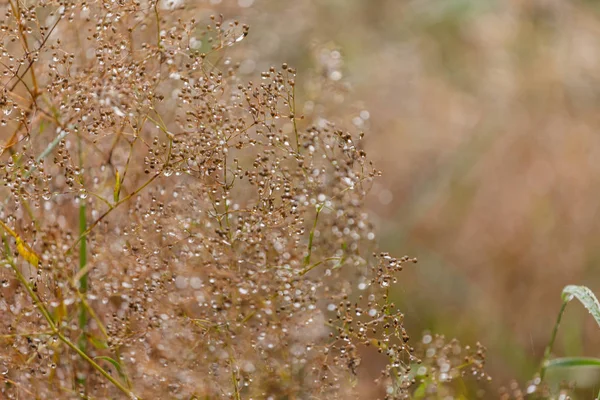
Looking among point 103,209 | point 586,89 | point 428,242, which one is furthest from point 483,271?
point 103,209

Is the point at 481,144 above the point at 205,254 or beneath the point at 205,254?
above

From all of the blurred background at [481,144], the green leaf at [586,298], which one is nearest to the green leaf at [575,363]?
the green leaf at [586,298]

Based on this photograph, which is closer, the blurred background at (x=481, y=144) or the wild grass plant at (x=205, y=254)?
the wild grass plant at (x=205, y=254)

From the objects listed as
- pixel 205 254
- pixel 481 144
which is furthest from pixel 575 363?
pixel 481 144

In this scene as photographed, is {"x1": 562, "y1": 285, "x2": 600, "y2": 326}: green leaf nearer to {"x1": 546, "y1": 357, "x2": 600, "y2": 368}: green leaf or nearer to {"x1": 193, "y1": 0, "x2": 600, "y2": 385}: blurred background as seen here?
{"x1": 546, "y1": 357, "x2": 600, "y2": 368}: green leaf

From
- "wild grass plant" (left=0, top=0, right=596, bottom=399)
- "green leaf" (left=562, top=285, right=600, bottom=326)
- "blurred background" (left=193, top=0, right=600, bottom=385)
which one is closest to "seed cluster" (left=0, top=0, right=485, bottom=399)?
"wild grass plant" (left=0, top=0, right=596, bottom=399)

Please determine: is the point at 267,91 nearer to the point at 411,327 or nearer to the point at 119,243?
the point at 119,243

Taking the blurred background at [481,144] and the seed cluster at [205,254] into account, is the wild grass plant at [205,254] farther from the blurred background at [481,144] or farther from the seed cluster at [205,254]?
the blurred background at [481,144]

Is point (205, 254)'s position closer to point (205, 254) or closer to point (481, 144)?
point (205, 254)
